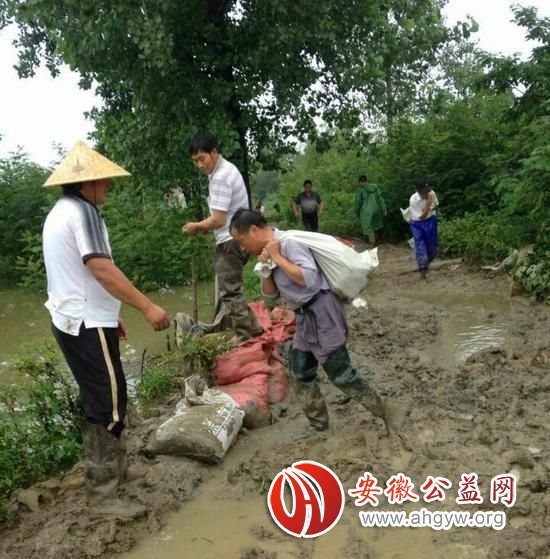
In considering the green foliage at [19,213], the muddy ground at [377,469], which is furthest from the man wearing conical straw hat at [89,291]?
the green foliage at [19,213]

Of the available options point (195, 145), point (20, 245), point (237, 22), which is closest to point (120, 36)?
point (237, 22)

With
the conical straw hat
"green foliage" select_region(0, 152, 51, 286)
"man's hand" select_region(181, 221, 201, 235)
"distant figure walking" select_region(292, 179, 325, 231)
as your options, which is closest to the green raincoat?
"distant figure walking" select_region(292, 179, 325, 231)

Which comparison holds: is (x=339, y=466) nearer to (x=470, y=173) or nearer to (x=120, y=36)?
(x=120, y=36)

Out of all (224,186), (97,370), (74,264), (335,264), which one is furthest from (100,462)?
(224,186)

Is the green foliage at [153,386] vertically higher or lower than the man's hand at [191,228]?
lower

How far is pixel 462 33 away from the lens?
911 cm

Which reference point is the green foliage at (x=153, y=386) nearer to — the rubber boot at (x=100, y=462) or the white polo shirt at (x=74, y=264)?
the rubber boot at (x=100, y=462)

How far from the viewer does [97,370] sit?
327cm

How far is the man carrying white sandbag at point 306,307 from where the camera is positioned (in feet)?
12.0

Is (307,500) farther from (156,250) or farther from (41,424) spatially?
(156,250)

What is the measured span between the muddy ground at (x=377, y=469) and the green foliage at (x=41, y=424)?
37cm

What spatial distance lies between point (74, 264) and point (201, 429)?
4.66 ft

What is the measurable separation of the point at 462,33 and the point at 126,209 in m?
6.69

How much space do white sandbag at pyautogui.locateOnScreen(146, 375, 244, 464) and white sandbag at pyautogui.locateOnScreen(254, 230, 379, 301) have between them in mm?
1068
